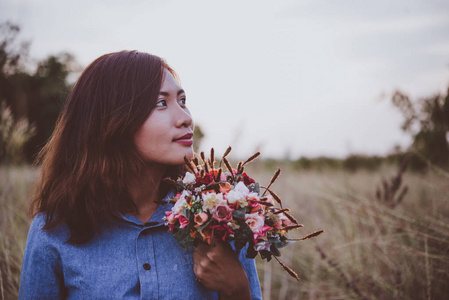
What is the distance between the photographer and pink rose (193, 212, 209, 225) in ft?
3.83

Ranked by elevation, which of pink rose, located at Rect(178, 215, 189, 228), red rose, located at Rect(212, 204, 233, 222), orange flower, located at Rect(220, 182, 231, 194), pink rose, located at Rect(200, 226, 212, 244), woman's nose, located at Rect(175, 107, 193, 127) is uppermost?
woman's nose, located at Rect(175, 107, 193, 127)

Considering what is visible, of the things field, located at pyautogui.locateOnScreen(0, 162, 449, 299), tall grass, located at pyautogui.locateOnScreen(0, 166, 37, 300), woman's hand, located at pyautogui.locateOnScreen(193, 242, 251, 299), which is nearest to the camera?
woman's hand, located at pyautogui.locateOnScreen(193, 242, 251, 299)

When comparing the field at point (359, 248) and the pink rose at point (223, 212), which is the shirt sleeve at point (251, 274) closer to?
the pink rose at point (223, 212)

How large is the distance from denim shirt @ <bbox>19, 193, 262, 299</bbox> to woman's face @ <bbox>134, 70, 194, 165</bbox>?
0.32 m


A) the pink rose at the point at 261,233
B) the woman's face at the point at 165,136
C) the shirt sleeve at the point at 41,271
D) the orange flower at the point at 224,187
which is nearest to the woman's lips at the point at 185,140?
the woman's face at the point at 165,136

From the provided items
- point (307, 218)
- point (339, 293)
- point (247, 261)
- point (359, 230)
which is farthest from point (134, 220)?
point (307, 218)

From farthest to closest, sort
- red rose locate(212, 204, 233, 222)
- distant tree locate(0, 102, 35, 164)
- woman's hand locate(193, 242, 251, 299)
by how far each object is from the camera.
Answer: distant tree locate(0, 102, 35, 164)
woman's hand locate(193, 242, 251, 299)
red rose locate(212, 204, 233, 222)

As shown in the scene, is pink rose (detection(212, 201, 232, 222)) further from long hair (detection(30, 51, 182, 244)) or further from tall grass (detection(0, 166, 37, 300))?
tall grass (detection(0, 166, 37, 300))

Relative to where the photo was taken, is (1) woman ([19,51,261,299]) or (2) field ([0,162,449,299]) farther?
(2) field ([0,162,449,299])

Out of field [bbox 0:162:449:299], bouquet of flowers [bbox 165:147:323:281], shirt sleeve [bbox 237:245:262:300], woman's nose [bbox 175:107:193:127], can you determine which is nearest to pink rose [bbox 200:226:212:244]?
bouquet of flowers [bbox 165:147:323:281]

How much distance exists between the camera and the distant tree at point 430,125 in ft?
12.0

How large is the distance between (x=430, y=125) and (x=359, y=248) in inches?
78.6

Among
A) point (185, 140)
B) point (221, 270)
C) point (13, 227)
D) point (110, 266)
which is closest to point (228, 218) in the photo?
point (221, 270)

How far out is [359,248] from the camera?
302 centimetres
